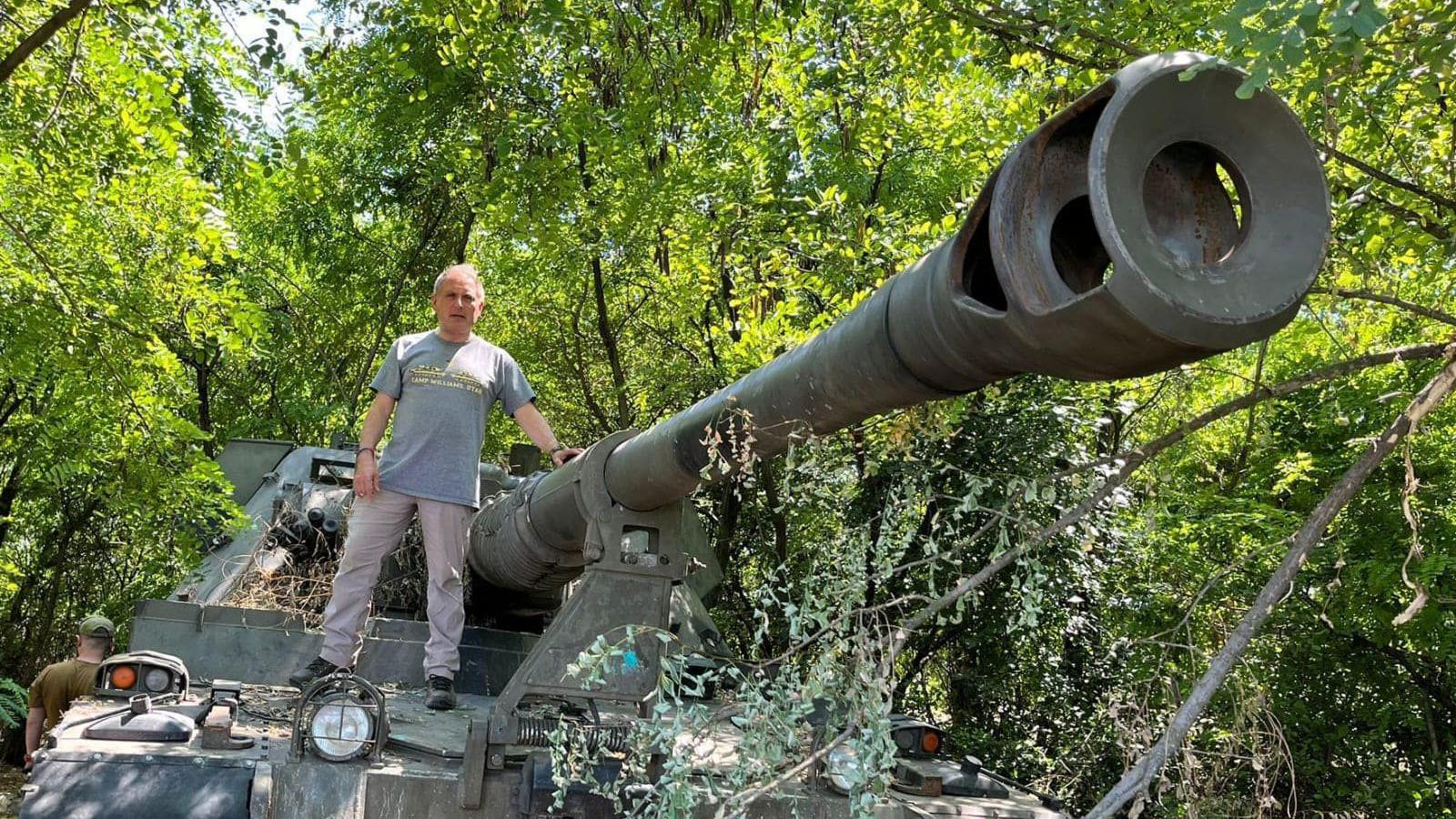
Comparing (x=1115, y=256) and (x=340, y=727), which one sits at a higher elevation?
(x=1115, y=256)

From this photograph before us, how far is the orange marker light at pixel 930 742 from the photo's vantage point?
552 cm

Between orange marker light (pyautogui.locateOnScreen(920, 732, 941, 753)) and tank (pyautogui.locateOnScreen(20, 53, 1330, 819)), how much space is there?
16mm

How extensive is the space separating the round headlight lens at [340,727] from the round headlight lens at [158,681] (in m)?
0.88

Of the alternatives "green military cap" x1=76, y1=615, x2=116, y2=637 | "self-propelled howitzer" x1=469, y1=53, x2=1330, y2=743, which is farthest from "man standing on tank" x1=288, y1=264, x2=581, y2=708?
"green military cap" x1=76, y1=615, x2=116, y2=637

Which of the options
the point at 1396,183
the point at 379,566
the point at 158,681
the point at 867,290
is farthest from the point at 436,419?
the point at 867,290

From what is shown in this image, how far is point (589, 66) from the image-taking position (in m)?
9.98

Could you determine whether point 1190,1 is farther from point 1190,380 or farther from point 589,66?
point 589,66

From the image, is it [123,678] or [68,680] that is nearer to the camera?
[123,678]

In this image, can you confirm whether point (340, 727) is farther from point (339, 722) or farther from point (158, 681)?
point (158, 681)

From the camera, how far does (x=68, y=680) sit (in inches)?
354

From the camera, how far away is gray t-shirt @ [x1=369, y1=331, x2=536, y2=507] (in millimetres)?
6039

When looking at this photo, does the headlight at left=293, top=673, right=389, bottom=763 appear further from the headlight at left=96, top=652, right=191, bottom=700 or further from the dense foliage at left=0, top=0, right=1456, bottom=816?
the dense foliage at left=0, top=0, right=1456, bottom=816

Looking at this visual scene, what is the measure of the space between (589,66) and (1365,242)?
18.9ft

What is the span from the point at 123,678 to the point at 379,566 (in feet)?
4.03
